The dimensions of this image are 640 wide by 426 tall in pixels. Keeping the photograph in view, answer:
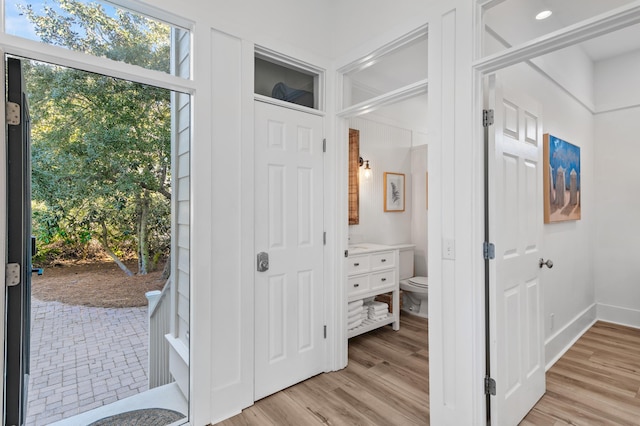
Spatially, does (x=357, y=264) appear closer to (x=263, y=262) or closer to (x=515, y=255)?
(x=263, y=262)

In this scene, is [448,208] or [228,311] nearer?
[448,208]

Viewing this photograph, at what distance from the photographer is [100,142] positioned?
1786 mm

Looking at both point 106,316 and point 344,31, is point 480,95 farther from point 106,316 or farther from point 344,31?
point 106,316

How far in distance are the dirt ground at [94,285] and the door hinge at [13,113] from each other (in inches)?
28.6

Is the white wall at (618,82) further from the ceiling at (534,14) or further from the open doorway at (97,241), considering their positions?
the open doorway at (97,241)

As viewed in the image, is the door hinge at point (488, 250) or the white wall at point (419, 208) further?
the white wall at point (419, 208)

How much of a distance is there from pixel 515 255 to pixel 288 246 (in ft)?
4.86

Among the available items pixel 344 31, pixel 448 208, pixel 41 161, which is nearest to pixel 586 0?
pixel 448 208

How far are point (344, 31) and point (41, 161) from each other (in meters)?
2.20

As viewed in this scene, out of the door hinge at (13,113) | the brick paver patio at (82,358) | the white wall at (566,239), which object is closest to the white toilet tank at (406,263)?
the white wall at (566,239)

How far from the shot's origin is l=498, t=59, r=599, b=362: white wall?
2.77 meters

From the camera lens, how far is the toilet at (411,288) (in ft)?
12.8

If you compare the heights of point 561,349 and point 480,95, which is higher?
point 480,95

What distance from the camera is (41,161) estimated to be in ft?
5.34
